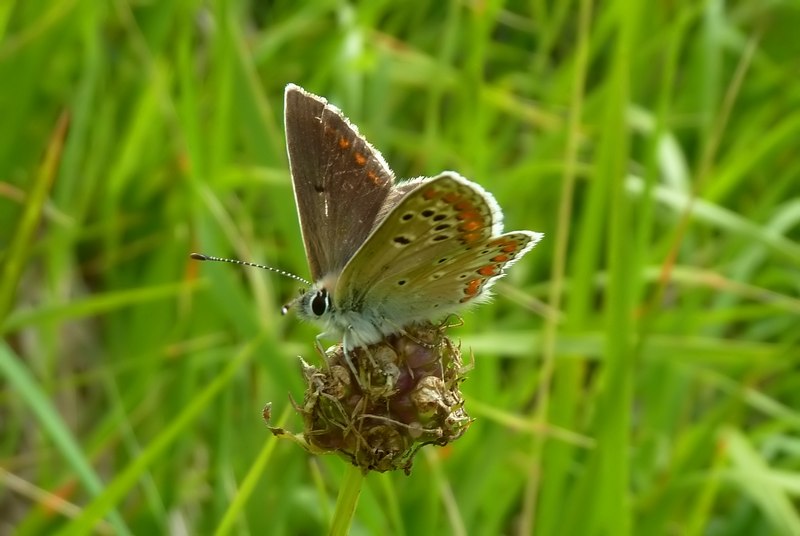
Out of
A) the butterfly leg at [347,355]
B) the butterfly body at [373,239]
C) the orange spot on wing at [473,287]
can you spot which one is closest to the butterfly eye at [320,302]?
the butterfly body at [373,239]

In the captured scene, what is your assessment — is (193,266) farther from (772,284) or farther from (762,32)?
(762,32)

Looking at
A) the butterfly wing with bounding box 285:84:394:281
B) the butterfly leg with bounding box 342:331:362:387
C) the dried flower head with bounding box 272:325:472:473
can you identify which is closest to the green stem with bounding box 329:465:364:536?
the dried flower head with bounding box 272:325:472:473

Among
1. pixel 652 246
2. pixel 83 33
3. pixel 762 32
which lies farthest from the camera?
pixel 762 32

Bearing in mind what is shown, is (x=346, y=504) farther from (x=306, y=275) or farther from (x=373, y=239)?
(x=306, y=275)

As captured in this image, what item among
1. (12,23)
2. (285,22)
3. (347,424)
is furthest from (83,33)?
(347,424)

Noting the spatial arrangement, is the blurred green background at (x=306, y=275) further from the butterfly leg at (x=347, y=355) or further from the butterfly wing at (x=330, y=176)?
the butterfly wing at (x=330, y=176)

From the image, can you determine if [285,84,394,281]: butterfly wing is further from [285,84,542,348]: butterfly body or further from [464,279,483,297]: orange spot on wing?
[464,279,483,297]: orange spot on wing

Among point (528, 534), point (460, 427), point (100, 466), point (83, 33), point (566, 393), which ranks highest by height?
point (83, 33)
